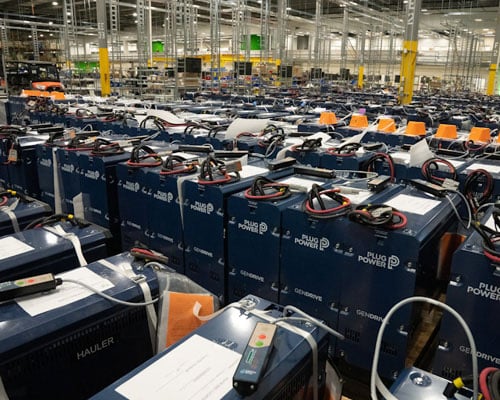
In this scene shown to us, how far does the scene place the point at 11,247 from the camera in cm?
190

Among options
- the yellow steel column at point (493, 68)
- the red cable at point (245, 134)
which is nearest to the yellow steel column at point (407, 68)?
the red cable at point (245, 134)

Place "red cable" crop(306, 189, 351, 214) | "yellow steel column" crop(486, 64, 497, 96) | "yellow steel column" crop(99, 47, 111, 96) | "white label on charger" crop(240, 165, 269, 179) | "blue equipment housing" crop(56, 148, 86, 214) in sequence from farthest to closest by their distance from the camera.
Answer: "yellow steel column" crop(486, 64, 497, 96) < "yellow steel column" crop(99, 47, 111, 96) < "blue equipment housing" crop(56, 148, 86, 214) < "white label on charger" crop(240, 165, 269, 179) < "red cable" crop(306, 189, 351, 214)

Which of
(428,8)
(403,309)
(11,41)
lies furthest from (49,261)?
(428,8)

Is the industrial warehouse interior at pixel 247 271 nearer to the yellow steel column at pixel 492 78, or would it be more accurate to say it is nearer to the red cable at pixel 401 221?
the red cable at pixel 401 221

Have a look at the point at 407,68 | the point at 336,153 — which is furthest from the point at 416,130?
the point at 407,68

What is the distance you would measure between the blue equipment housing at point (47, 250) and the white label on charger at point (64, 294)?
0.26m

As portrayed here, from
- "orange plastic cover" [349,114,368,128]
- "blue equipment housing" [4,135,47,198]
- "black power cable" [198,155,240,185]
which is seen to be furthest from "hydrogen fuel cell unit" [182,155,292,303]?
"orange plastic cover" [349,114,368,128]

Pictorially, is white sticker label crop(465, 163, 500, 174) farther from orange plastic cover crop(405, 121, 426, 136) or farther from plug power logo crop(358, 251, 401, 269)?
orange plastic cover crop(405, 121, 426, 136)

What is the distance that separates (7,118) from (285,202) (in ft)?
31.1

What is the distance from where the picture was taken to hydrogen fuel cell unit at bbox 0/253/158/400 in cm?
130

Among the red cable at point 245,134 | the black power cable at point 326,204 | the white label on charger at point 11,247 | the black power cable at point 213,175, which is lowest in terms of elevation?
the white label on charger at point 11,247

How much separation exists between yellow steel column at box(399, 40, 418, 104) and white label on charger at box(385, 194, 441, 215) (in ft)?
28.1

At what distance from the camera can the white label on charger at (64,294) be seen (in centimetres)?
142

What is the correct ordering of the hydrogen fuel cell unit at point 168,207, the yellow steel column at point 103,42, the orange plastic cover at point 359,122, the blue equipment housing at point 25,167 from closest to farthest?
1. the hydrogen fuel cell unit at point 168,207
2. the blue equipment housing at point 25,167
3. the orange plastic cover at point 359,122
4. the yellow steel column at point 103,42
